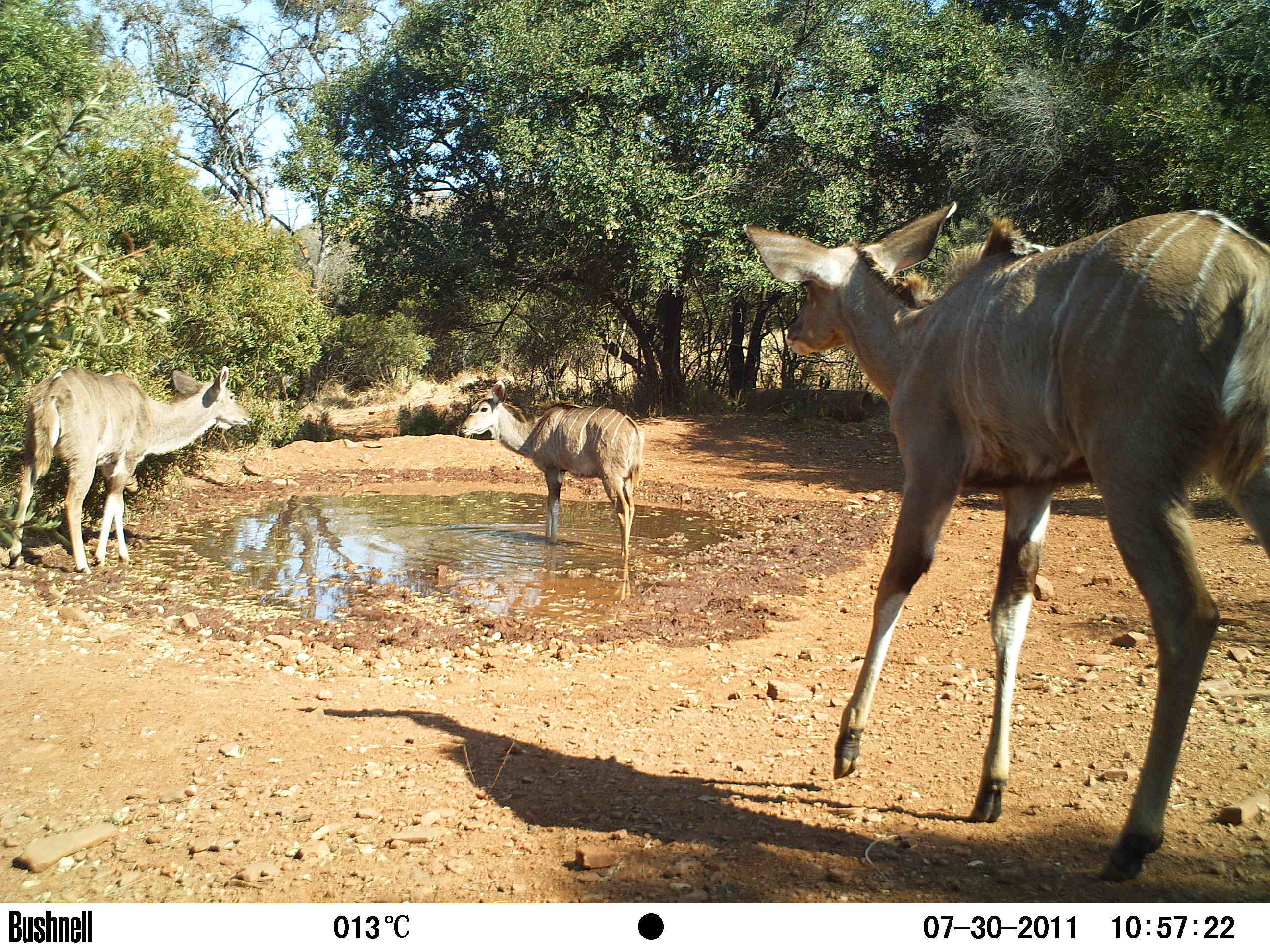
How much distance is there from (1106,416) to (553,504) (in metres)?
9.11

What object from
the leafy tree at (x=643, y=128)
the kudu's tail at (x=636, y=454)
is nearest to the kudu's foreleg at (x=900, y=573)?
the kudu's tail at (x=636, y=454)

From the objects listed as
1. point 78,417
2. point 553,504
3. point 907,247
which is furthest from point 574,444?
point 907,247

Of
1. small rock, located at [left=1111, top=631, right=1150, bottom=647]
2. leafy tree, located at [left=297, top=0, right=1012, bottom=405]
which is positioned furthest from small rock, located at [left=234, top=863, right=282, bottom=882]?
leafy tree, located at [left=297, top=0, right=1012, bottom=405]

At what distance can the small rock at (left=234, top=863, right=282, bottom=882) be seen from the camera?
3.44m

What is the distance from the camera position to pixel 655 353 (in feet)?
78.3

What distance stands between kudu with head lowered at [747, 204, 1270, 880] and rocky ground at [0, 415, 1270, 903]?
0.48 m

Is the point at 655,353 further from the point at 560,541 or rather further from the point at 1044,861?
the point at 1044,861

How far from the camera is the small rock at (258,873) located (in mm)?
3441

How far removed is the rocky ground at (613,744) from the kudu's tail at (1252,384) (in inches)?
56.8

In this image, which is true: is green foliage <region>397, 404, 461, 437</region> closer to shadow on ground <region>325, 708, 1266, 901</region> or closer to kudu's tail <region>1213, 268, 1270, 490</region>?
shadow on ground <region>325, 708, 1266, 901</region>

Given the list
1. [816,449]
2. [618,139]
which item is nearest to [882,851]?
[816,449]

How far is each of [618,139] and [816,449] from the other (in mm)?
6818

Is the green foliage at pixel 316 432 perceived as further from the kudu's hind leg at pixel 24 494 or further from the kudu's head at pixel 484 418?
the kudu's hind leg at pixel 24 494

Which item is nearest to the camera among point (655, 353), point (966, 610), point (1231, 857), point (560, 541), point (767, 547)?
point (1231, 857)
